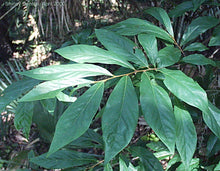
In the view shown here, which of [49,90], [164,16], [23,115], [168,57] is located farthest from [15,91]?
[164,16]

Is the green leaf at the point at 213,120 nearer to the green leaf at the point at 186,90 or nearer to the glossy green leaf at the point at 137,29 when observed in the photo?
the green leaf at the point at 186,90

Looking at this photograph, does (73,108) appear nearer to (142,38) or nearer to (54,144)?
(54,144)

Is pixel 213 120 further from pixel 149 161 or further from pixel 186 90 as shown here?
pixel 149 161

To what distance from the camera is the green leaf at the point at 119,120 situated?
401 mm

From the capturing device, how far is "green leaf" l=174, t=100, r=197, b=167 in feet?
1.71

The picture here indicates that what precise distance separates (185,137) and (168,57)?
21 centimetres

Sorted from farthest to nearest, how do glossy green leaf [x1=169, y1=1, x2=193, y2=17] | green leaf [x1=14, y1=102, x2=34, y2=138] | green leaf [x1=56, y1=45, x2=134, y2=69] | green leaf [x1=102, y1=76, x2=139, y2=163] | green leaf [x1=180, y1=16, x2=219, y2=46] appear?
glossy green leaf [x1=169, y1=1, x2=193, y2=17] → green leaf [x1=180, y1=16, x2=219, y2=46] → green leaf [x1=14, y1=102, x2=34, y2=138] → green leaf [x1=56, y1=45, x2=134, y2=69] → green leaf [x1=102, y1=76, x2=139, y2=163]

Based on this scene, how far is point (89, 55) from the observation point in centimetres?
52

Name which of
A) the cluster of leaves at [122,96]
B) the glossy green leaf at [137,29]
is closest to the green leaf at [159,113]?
the cluster of leaves at [122,96]

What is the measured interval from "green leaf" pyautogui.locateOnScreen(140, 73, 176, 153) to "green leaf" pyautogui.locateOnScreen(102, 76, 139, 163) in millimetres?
24

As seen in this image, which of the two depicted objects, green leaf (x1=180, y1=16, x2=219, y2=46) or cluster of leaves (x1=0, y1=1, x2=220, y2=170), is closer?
cluster of leaves (x1=0, y1=1, x2=220, y2=170)

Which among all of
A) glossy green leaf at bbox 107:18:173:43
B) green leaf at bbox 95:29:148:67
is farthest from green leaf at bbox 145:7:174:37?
green leaf at bbox 95:29:148:67

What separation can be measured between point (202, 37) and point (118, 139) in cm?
128

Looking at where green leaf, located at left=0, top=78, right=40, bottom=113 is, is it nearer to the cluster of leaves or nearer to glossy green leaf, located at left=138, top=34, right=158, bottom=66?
the cluster of leaves
